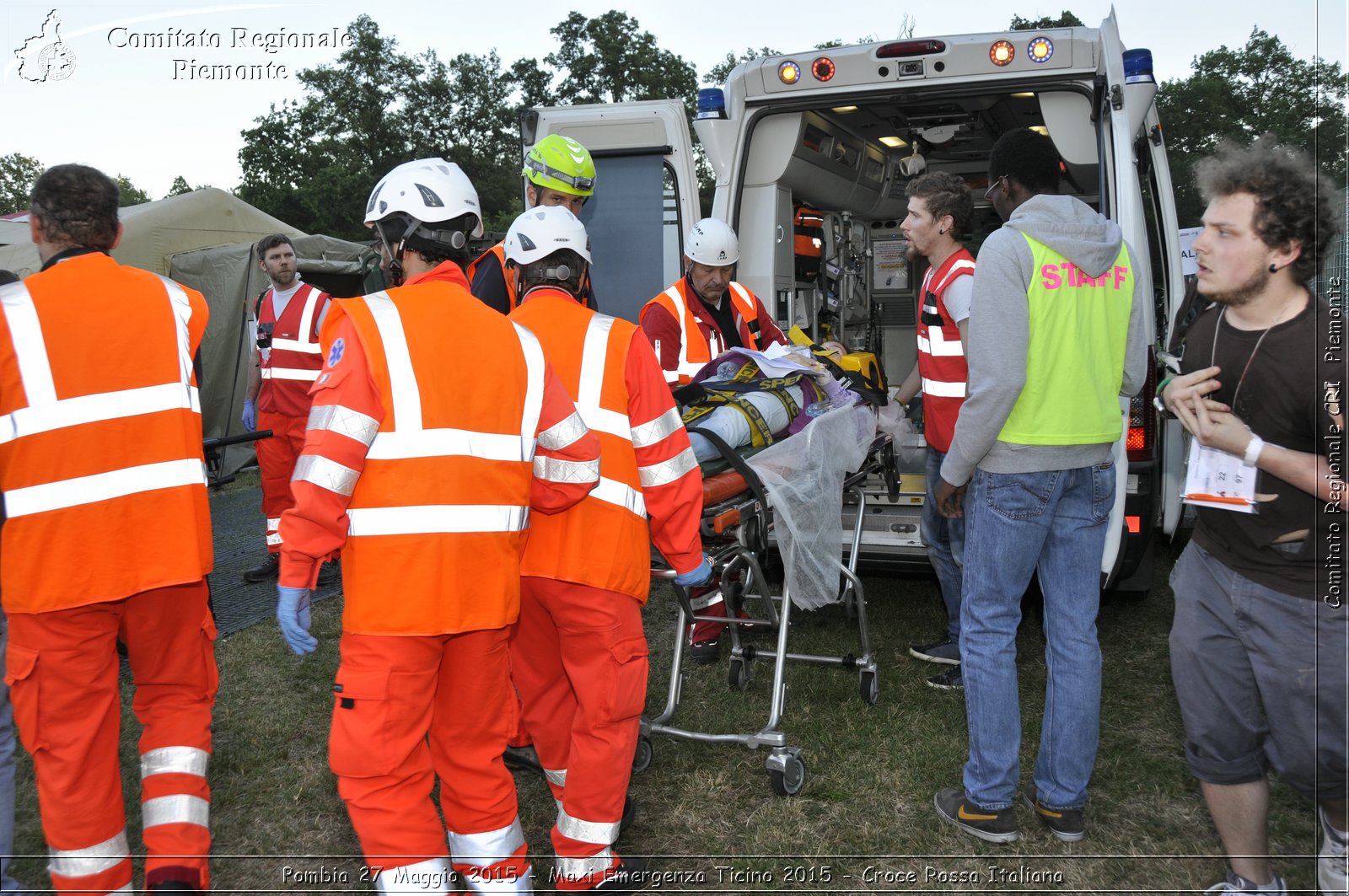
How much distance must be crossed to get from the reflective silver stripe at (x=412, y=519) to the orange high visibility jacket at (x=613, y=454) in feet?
1.42

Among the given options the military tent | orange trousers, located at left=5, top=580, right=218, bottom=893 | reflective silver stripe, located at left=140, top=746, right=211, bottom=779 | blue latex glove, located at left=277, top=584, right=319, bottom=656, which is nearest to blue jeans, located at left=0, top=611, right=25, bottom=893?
orange trousers, located at left=5, top=580, right=218, bottom=893

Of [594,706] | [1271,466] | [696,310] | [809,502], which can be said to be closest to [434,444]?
[594,706]

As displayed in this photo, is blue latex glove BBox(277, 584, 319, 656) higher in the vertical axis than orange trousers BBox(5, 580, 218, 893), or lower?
higher

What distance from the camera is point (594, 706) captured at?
275cm

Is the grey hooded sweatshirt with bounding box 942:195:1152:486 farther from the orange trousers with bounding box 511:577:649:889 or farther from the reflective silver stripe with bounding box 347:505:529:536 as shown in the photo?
the reflective silver stripe with bounding box 347:505:529:536

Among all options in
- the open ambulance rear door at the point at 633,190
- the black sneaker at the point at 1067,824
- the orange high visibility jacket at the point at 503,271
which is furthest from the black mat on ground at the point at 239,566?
the black sneaker at the point at 1067,824

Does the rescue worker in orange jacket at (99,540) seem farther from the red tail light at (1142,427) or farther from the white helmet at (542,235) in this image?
the red tail light at (1142,427)

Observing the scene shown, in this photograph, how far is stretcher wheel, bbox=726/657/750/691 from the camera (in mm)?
4305

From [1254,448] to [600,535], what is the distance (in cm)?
155

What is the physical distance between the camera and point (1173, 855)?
296cm

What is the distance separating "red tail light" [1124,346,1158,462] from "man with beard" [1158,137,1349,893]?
6.38ft

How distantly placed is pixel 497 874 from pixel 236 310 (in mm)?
9651

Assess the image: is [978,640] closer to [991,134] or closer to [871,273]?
[991,134]

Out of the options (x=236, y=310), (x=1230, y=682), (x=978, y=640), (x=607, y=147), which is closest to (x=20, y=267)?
(x=236, y=310)
